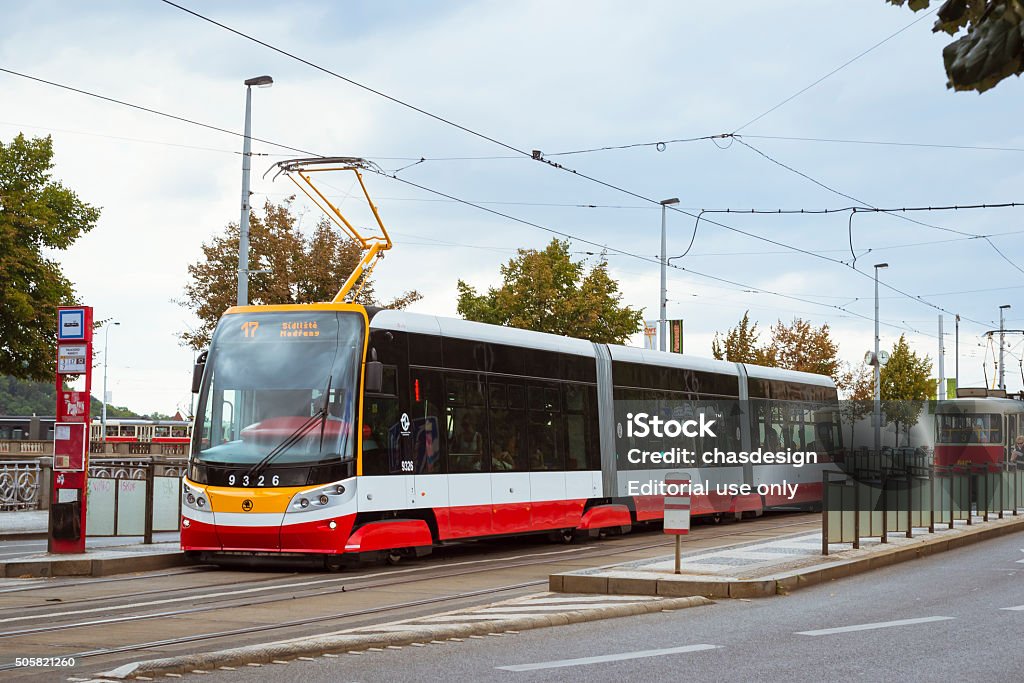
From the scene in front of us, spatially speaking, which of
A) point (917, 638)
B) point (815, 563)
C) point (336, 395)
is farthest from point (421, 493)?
point (917, 638)

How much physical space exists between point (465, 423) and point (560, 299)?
31525mm

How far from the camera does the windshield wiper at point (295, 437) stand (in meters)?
16.5

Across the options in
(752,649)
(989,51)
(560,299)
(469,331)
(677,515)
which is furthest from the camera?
(560,299)

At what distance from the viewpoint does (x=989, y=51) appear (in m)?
3.06

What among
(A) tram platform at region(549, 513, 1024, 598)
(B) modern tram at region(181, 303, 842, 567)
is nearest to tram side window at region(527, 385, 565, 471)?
(B) modern tram at region(181, 303, 842, 567)

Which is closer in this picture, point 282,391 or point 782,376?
point 282,391

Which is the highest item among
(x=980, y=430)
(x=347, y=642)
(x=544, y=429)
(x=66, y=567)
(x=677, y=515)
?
(x=980, y=430)

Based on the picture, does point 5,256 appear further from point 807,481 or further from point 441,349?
point 807,481

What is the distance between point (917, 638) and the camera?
10.3m

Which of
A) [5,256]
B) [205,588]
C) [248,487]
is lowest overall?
[205,588]

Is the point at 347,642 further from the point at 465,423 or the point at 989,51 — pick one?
the point at 465,423

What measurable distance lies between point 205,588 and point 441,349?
18.2ft

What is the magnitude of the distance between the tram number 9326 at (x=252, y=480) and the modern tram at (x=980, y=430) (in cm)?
3277

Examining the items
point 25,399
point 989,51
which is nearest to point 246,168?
point 989,51
